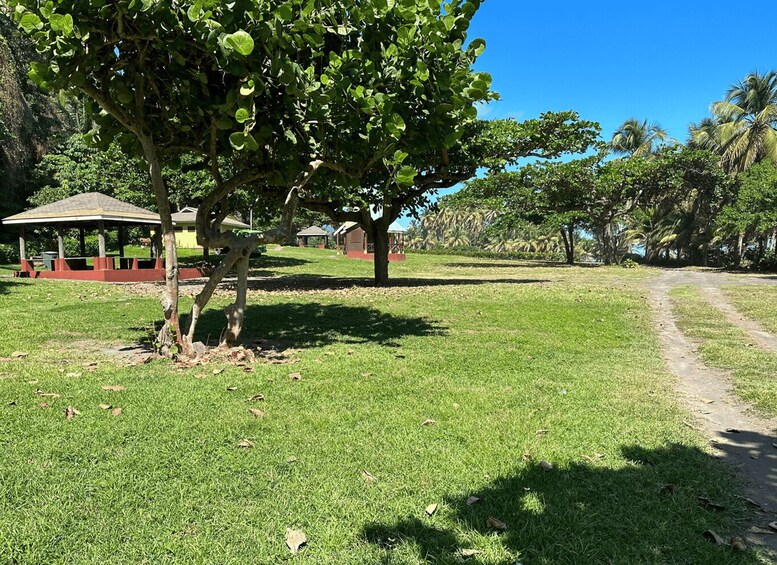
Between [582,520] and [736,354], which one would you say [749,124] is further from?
[582,520]

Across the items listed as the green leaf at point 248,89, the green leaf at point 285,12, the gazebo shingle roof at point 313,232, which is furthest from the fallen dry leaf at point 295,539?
the gazebo shingle roof at point 313,232

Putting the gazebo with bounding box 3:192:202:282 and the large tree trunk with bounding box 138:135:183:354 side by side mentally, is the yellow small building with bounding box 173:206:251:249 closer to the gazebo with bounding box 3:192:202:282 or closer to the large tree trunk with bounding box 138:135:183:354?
the gazebo with bounding box 3:192:202:282

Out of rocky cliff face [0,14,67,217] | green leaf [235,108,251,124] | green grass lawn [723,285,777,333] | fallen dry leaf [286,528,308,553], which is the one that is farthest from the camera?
rocky cliff face [0,14,67,217]

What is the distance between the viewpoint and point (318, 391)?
5016mm

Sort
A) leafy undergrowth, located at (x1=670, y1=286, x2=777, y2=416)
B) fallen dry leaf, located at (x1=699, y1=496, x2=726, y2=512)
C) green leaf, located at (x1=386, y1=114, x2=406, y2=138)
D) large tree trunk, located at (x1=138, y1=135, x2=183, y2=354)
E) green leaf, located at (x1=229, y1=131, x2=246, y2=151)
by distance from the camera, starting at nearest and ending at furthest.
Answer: fallen dry leaf, located at (x1=699, y1=496, x2=726, y2=512), green leaf, located at (x1=229, y1=131, x2=246, y2=151), leafy undergrowth, located at (x1=670, y1=286, x2=777, y2=416), green leaf, located at (x1=386, y1=114, x2=406, y2=138), large tree trunk, located at (x1=138, y1=135, x2=183, y2=354)

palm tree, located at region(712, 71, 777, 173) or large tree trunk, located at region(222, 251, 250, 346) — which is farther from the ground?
palm tree, located at region(712, 71, 777, 173)

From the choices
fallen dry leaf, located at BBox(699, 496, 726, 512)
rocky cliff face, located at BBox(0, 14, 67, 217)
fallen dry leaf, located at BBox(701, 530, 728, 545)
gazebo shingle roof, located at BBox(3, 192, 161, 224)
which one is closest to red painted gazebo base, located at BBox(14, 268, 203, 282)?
gazebo shingle roof, located at BBox(3, 192, 161, 224)

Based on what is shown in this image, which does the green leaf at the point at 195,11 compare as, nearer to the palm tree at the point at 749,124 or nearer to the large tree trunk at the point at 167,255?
the large tree trunk at the point at 167,255

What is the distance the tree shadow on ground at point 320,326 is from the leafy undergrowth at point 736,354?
3.84 metres

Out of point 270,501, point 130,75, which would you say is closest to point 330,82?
point 130,75

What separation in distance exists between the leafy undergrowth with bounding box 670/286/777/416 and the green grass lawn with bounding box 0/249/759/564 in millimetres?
741

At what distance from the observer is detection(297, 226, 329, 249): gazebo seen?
62884 millimetres

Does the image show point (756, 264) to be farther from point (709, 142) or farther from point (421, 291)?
point (421, 291)

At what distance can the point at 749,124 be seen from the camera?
32.9 meters
